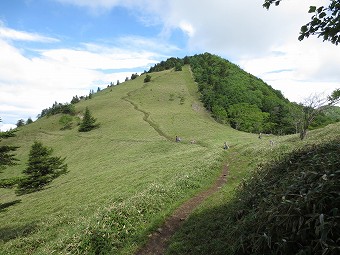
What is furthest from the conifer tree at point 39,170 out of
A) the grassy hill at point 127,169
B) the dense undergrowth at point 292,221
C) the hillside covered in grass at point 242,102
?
the hillside covered in grass at point 242,102

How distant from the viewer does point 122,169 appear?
3569cm

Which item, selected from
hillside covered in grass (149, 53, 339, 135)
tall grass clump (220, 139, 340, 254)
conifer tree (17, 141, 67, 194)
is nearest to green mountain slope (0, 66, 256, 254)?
conifer tree (17, 141, 67, 194)

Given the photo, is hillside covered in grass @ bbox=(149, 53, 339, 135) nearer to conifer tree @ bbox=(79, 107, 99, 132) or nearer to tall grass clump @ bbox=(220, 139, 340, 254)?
conifer tree @ bbox=(79, 107, 99, 132)

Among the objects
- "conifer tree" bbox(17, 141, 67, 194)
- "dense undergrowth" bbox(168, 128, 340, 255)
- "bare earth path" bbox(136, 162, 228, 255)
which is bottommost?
"conifer tree" bbox(17, 141, 67, 194)

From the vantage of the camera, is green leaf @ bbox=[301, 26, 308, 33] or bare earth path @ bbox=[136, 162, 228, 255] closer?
green leaf @ bbox=[301, 26, 308, 33]

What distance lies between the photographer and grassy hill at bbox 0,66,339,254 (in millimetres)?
13070

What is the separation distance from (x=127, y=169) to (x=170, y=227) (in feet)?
74.2

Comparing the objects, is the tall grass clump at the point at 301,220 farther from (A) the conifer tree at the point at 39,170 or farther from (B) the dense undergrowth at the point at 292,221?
(A) the conifer tree at the point at 39,170

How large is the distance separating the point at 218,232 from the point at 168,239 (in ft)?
7.80

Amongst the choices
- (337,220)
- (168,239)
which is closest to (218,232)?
(168,239)

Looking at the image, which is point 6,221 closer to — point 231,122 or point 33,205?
point 33,205

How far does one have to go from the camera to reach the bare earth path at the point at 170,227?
10.9 meters

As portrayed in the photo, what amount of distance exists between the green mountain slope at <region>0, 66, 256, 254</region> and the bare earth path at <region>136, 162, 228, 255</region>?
478 mm

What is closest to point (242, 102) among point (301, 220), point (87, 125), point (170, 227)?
point (87, 125)
